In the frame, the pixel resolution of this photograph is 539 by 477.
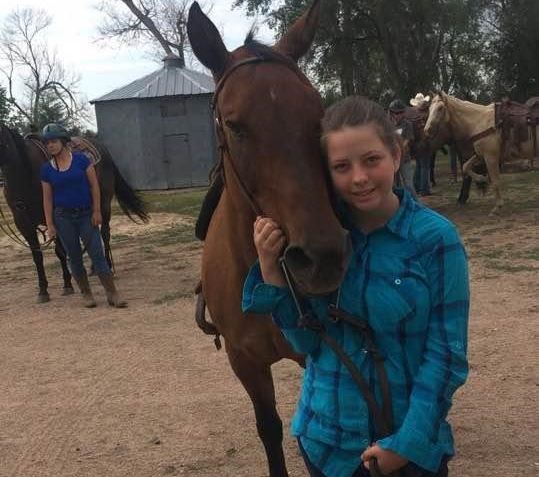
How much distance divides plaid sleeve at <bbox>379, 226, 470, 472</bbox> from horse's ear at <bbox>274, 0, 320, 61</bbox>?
986 mm

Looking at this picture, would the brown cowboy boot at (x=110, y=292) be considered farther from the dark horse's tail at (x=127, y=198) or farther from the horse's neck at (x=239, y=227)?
the horse's neck at (x=239, y=227)

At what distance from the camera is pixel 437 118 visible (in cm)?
1015

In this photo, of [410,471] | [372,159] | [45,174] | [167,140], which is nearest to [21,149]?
[45,174]

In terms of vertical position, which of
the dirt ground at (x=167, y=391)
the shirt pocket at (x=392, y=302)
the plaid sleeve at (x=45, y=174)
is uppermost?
the plaid sleeve at (x=45, y=174)

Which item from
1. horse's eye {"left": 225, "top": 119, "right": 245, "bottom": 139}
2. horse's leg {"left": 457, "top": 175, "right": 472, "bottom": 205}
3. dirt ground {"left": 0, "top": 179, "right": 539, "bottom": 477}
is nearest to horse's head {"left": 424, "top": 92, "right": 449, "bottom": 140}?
horse's leg {"left": 457, "top": 175, "right": 472, "bottom": 205}

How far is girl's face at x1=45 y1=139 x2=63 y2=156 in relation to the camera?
619 centimetres

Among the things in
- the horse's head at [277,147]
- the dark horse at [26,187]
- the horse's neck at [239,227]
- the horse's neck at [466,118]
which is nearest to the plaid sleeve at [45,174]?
the dark horse at [26,187]

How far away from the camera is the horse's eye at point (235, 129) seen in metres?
1.74

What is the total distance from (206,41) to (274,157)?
1.86ft

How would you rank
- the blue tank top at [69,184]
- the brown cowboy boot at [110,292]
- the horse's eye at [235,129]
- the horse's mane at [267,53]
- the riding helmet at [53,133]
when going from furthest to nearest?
the brown cowboy boot at [110,292], the blue tank top at [69,184], the riding helmet at [53,133], the horse's mane at [267,53], the horse's eye at [235,129]

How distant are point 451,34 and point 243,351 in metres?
21.6

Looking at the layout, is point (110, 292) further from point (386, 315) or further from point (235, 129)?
point (386, 315)

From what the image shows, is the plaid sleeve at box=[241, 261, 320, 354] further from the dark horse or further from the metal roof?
the metal roof

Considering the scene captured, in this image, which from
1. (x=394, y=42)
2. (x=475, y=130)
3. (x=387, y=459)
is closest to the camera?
(x=387, y=459)
